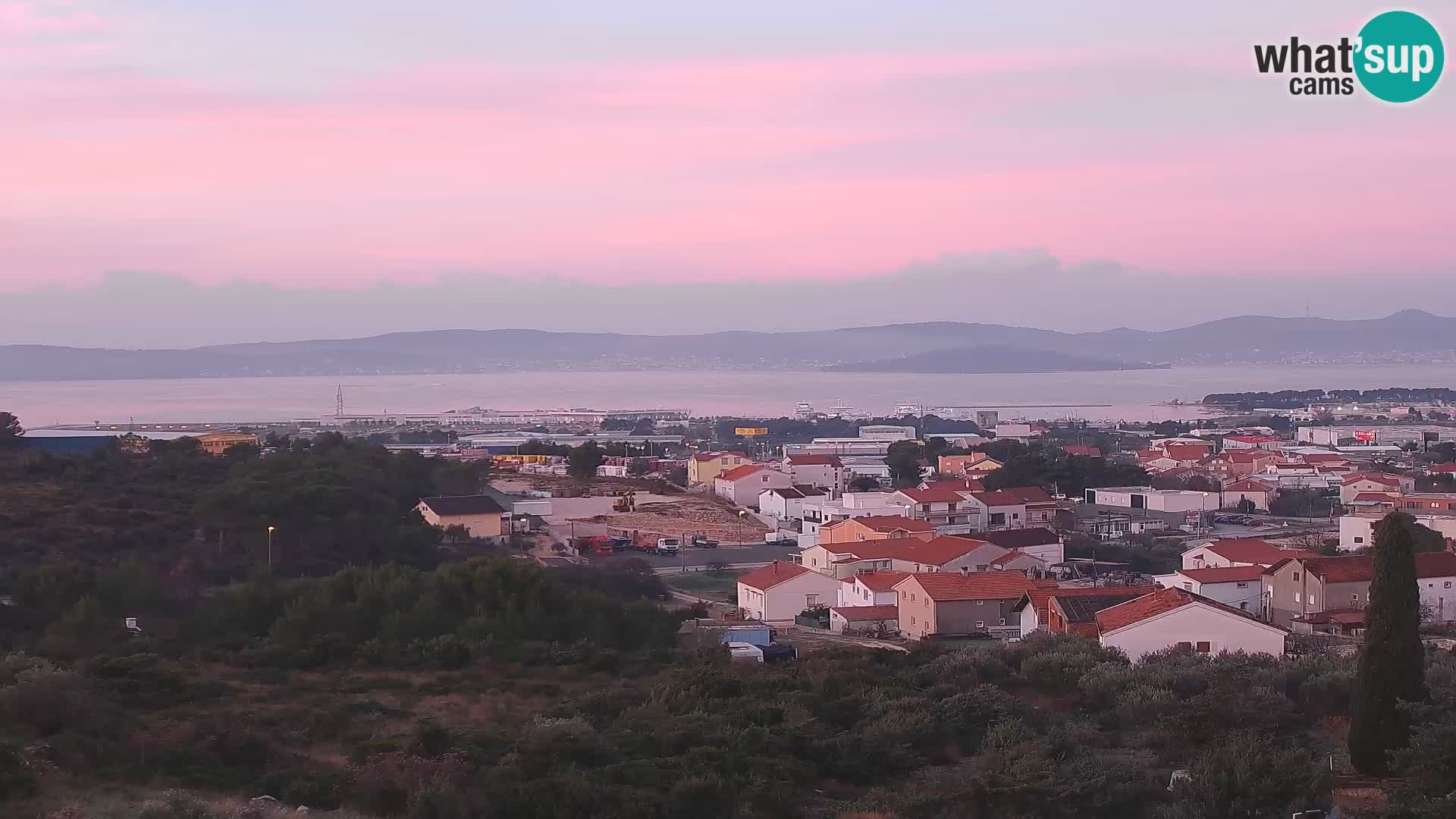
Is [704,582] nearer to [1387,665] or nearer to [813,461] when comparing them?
[1387,665]

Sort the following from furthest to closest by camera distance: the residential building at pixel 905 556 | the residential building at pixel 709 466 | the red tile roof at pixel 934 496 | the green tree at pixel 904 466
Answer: the green tree at pixel 904 466 → the residential building at pixel 709 466 → the red tile roof at pixel 934 496 → the residential building at pixel 905 556

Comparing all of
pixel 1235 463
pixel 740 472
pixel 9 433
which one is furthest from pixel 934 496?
pixel 9 433

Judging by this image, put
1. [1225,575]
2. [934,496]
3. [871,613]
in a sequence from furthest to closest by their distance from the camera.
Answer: [934,496] < [1225,575] < [871,613]

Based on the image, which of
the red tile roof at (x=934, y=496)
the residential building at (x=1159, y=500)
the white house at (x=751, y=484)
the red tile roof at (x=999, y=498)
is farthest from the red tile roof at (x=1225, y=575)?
the white house at (x=751, y=484)

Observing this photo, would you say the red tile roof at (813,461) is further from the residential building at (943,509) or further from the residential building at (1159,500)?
the residential building at (943,509)

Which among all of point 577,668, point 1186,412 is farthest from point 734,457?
point 1186,412

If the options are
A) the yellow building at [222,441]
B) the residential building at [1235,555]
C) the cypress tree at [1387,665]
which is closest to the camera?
the cypress tree at [1387,665]

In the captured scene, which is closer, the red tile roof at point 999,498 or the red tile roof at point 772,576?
the red tile roof at point 772,576
